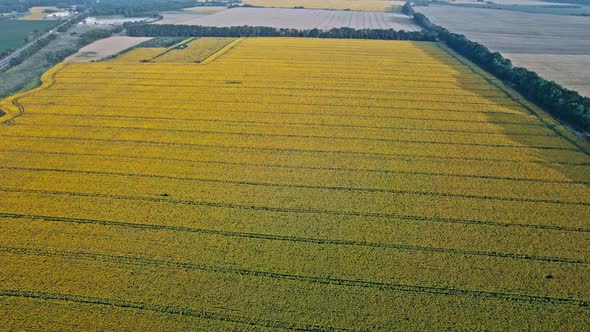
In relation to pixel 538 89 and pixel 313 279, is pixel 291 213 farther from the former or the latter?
pixel 538 89

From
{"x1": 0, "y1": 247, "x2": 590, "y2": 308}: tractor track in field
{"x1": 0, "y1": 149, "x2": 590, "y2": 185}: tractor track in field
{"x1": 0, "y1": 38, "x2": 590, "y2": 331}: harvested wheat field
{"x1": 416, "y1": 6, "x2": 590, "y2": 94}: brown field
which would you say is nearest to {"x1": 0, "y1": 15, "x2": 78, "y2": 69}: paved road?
{"x1": 0, "y1": 38, "x2": 590, "y2": 331}: harvested wheat field

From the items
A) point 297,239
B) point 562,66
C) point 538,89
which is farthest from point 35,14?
point 297,239

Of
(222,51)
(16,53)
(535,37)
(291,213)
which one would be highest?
(535,37)

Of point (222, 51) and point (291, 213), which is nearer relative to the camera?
point (291, 213)

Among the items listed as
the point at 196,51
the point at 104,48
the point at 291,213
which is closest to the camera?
the point at 291,213

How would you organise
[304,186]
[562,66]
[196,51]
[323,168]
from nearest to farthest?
[304,186] < [323,168] < [562,66] < [196,51]

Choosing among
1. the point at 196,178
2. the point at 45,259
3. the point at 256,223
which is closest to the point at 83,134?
the point at 196,178

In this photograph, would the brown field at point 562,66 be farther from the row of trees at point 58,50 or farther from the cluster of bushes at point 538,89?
the row of trees at point 58,50

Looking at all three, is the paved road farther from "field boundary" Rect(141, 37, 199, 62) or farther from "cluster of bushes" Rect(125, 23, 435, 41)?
"field boundary" Rect(141, 37, 199, 62)

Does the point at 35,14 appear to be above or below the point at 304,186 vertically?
above
